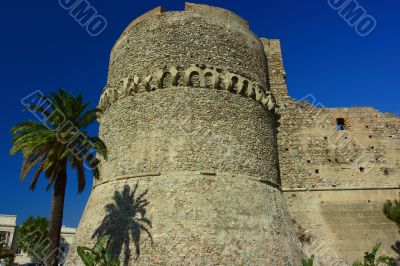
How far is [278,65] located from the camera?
18.2 metres

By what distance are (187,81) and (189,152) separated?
2948mm

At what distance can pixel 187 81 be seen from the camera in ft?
44.2

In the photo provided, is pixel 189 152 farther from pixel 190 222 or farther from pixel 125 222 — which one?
pixel 125 222

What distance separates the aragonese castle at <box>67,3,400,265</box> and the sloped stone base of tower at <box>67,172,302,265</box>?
0.04 meters

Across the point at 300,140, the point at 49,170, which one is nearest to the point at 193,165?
the point at 49,170

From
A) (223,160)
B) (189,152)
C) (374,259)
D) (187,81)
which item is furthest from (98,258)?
(374,259)

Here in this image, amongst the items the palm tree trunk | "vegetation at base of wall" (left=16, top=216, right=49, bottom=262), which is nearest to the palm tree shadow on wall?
the palm tree trunk

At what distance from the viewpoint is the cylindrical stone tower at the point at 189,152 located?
36.2ft

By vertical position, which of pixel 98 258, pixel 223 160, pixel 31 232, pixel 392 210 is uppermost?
pixel 223 160

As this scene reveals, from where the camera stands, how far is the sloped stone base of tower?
34.8ft

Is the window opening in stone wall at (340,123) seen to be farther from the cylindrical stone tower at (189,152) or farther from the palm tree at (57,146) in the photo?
the palm tree at (57,146)

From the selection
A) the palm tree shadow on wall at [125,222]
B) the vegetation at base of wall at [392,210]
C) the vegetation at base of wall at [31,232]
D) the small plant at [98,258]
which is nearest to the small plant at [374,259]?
the vegetation at base of wall at [392,210]

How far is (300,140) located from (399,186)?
497 cm

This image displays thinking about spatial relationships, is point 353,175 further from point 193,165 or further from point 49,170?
point 49,170
